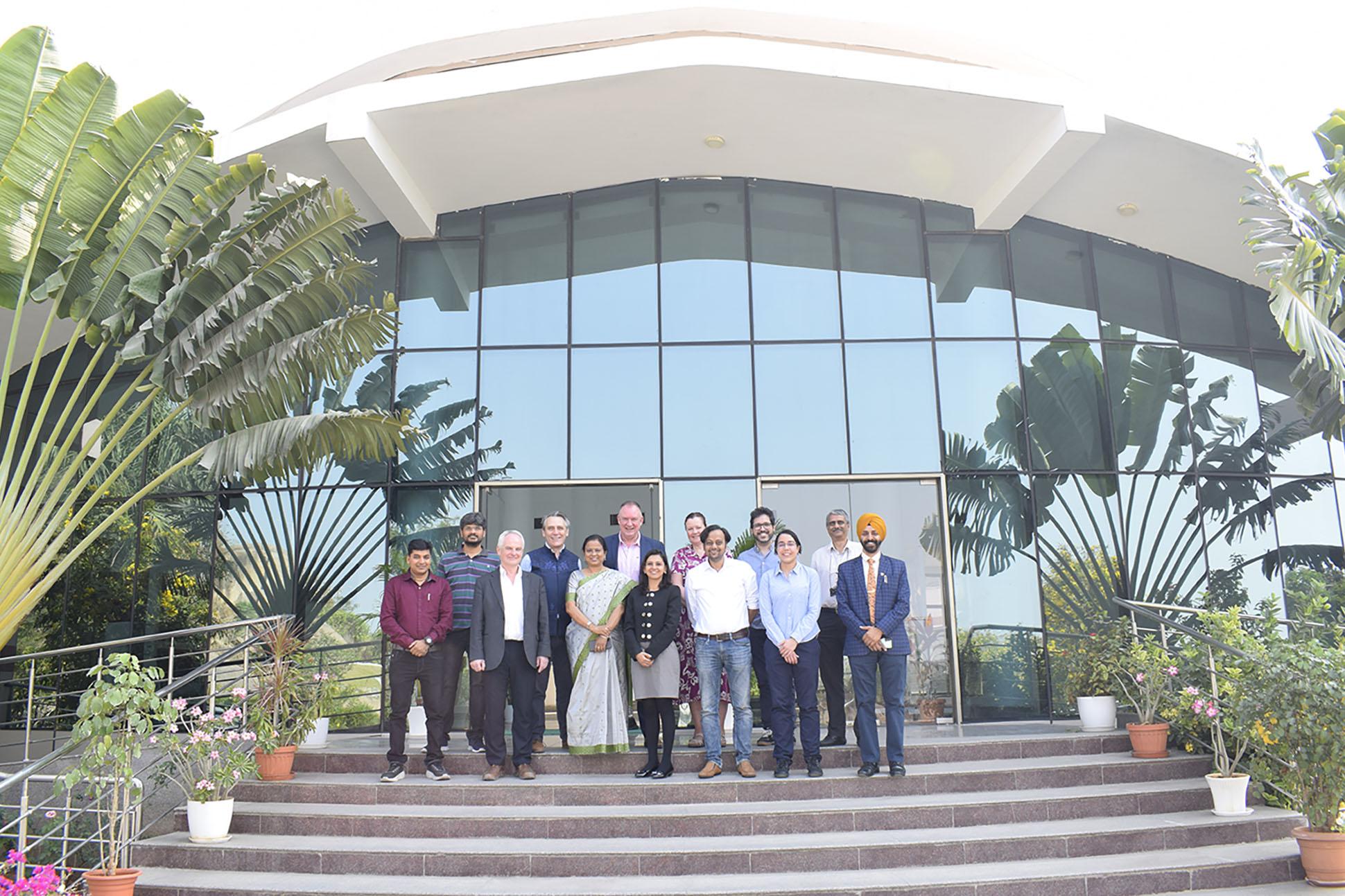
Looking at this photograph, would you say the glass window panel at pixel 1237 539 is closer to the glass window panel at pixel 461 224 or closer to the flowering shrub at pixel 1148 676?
the flowering shrub at pixel 1148 676

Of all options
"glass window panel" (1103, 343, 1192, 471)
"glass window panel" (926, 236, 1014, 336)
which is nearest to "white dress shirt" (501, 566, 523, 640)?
"glass window panel" (926, 236, 1014, 336)

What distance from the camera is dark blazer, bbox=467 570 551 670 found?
680 cm

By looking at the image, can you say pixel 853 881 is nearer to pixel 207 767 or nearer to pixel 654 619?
pixel 654 619

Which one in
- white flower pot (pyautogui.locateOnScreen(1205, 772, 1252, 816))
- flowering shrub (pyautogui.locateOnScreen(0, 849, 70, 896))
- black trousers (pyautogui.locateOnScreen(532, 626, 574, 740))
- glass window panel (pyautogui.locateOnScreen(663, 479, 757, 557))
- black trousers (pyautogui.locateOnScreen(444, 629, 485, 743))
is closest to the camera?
flowering shrub (pyautogui.locateOnScreen(0, 849, 70, 896))

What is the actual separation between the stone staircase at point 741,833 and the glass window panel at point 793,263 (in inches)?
177

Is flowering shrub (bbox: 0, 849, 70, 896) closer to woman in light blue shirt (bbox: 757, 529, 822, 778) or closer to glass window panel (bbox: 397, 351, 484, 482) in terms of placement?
woman in light blue shirt (bbox: 757, 529, 822, 778)

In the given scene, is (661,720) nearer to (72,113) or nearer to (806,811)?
(806,811)

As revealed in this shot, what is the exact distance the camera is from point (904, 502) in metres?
9.74

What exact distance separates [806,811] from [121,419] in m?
8.27

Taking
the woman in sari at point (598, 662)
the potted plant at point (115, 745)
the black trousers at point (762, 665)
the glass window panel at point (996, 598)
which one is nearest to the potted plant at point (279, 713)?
the potted plant at point (115, 745)

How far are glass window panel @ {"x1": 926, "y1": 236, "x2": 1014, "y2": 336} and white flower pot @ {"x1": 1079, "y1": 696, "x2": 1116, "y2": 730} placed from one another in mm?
3785

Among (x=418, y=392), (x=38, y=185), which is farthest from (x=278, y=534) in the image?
(x=38, y=185)

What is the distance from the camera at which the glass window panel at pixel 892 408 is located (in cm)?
980

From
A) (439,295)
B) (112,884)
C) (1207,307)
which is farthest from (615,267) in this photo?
(112,884)
